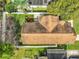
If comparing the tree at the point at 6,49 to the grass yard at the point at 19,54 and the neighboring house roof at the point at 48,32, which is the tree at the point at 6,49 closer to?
the grass yard at the point at 19,54

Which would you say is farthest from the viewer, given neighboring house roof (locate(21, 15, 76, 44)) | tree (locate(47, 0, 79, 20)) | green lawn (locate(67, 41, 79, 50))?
green lawn (locate(67, 41, 79, 50))

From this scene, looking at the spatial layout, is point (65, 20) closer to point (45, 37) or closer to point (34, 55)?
point (45, 37)

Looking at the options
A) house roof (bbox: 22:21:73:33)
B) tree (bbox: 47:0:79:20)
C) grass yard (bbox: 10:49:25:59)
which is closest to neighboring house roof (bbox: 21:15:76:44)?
house roof (bbox: 22:21:73:33)

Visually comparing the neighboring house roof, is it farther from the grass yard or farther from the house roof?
the grass yard

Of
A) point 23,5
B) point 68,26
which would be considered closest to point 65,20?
point 68,26

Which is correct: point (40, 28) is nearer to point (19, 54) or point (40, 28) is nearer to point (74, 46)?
point (19, 54)

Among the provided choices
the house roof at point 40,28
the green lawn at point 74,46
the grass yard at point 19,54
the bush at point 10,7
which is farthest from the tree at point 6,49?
the green lawn at point 74,46
